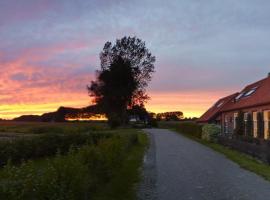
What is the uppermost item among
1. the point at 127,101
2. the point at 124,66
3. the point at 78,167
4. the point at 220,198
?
the point at 124,66

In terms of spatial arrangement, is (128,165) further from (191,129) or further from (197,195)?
(191,129)

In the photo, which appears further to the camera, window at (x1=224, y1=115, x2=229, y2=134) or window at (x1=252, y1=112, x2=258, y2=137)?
window at (x1=224, y1=115, x2=229, y2=134)

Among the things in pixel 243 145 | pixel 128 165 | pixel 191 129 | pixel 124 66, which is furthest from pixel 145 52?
pixel 128 165

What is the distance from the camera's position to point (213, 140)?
38656 millimetres

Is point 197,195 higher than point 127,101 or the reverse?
the reverse

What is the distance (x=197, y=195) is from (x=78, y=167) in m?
4.46

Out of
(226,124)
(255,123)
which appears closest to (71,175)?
(255,123)

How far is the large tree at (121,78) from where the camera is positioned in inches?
3019

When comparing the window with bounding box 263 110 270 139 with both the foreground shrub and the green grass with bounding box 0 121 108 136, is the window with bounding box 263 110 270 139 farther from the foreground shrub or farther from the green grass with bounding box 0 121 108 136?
the foreground shrub

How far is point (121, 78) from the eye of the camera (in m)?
76.2

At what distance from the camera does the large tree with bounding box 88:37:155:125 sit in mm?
76688

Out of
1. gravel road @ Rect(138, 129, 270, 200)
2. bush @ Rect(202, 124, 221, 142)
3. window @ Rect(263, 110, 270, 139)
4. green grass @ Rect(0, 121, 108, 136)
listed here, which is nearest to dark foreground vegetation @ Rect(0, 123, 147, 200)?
gravel road @ Rect(138, 129, 270, 200)

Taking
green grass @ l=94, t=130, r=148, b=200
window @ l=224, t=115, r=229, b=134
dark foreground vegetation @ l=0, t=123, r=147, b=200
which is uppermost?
window @ l=224, t=115, r=229, b=134

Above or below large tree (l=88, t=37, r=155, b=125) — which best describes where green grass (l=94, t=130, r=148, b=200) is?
below
